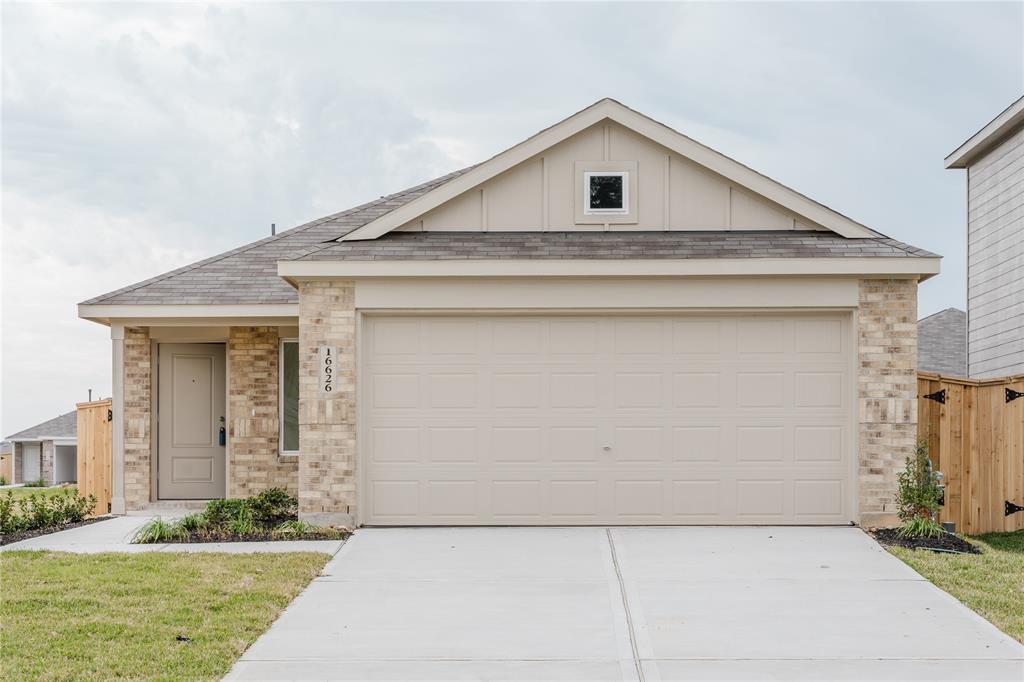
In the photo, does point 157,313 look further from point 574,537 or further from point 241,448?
point 574,537

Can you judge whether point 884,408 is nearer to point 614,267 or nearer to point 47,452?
point 614,267

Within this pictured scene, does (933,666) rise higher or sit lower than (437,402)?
lower

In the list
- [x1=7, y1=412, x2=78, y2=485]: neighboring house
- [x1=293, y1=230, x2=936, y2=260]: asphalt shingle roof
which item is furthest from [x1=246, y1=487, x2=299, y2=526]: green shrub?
[x1=7, y1=412, x2=78, y2=485]: neighboring house

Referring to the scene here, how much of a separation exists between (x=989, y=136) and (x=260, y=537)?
13.1 m

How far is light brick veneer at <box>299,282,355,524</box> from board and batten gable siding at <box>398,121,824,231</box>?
1.63 m

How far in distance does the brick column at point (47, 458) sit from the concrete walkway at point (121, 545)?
31117 millimetres

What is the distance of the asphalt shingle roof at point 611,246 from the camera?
37.1 ft

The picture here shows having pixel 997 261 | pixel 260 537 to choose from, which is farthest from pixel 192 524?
pixel 997 261

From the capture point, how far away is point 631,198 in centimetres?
1209

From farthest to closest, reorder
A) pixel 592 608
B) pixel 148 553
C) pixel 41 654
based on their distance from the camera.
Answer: pixel 148 553
pixel 592 608
pixel 41 654

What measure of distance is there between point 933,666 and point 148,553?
7.59 m

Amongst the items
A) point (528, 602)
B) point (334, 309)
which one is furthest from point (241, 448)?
point (528, 602)

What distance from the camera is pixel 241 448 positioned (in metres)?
13.8

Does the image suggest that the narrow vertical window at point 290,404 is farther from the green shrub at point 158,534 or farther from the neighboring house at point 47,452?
the neighboring house at point 47,452
